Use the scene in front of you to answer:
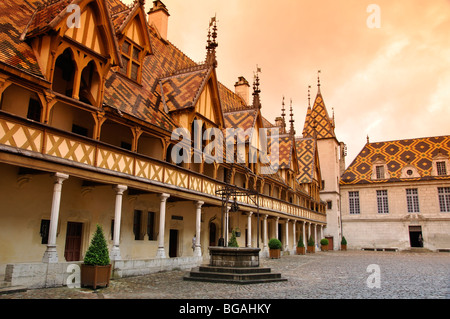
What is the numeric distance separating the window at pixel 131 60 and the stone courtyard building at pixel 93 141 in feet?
0.16

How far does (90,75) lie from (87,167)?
12.8 ft

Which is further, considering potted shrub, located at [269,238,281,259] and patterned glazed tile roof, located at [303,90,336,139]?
patterned glazed tile roof, located at [303,90,336,139]

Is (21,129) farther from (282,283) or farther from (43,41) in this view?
(282,283)

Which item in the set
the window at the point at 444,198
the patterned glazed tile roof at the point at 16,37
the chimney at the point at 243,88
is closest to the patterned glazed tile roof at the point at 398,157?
the window at the point at 444,198

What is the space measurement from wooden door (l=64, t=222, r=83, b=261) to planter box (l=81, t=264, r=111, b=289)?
3678 mm

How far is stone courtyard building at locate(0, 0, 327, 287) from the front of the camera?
36.7 ft

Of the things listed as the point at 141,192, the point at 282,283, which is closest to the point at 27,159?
the point at 141,192

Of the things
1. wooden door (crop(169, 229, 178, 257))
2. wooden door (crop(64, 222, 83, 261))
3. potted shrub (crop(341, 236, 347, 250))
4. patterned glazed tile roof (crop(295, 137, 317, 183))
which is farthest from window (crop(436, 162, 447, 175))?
wooden door (crop(64, 222, 83, 261))

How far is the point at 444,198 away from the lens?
1726 inches

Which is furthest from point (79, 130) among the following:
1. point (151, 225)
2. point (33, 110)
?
point (151, 225)

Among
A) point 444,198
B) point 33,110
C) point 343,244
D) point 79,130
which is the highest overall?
point 444,198

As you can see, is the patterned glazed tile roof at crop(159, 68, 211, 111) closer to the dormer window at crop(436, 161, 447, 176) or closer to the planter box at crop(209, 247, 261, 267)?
the planter box at crop(209, 247, 261, 267)

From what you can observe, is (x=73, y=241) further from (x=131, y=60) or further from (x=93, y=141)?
(x=131, y=60)

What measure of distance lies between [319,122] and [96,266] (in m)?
45.8
